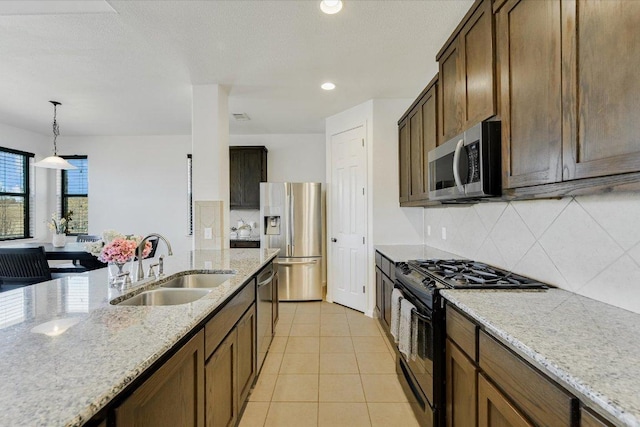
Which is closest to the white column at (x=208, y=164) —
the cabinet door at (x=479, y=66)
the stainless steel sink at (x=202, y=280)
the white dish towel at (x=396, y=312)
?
the stainless steel sink at (x=202, y=280)

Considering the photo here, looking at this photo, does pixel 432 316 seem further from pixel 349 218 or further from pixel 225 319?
pixel 349 218

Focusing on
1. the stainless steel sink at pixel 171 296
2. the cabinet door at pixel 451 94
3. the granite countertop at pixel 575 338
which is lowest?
the stainless steel sink at pixel 171 296

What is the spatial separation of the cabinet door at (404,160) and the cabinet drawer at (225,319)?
201 cm

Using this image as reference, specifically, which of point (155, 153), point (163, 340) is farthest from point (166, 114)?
point (163, 340)

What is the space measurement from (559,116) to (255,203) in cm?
431

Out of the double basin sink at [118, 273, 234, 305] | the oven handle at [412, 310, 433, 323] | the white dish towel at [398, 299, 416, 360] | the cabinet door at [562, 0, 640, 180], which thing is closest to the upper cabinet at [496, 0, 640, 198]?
the cabinet door at [562, 0, 640, 180]

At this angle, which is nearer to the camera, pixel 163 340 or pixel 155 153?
pixel 163 340

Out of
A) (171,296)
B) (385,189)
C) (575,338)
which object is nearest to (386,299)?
(385,189)

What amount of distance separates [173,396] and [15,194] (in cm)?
608

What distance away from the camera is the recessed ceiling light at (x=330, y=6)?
193 centimetres

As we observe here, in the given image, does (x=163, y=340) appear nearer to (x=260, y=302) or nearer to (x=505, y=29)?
(x=260, y=302)

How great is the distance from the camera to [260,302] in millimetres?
2354

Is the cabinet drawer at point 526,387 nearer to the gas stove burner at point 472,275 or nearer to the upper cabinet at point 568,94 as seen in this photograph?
the gas stove burner at point 472,275

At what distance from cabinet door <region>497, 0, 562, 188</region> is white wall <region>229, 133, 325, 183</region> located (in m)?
4.00
